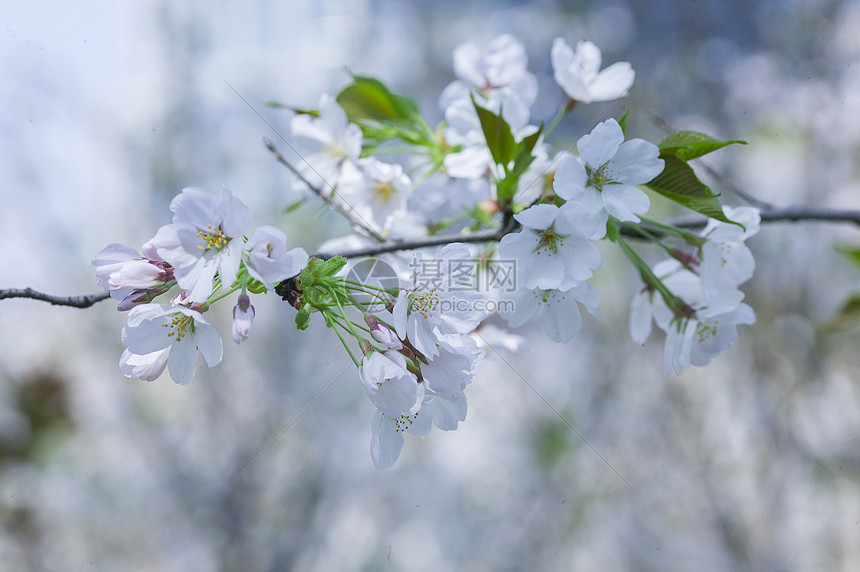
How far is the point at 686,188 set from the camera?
1.50 feet

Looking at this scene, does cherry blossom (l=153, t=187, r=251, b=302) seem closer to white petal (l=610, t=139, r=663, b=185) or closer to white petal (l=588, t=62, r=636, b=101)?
white petal (l=610, t=139, r=663, b=185)

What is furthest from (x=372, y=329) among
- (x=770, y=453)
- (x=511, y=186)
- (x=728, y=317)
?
(x=770, y=453)

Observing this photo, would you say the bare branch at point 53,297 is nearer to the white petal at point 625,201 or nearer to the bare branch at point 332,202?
the bare branch at point 332,202

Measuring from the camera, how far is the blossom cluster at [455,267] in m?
0.41

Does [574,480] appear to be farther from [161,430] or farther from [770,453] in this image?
[161,430]

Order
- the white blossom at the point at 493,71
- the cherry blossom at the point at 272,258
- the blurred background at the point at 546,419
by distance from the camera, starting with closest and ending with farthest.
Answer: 1. the cherry blossom at the point at 272,258
2. the white blossom at the point at 493,71
3. the blurred background at the point at 546,419

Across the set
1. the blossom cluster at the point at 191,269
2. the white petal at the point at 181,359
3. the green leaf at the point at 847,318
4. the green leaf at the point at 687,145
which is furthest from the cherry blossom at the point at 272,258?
the green leaf at the point at 847,318

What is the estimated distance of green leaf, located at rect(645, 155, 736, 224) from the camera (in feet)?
1.47

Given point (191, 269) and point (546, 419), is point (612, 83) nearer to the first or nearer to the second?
point (191, 269)

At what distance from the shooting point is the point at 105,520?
2250mm

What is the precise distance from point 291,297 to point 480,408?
2.52 metres

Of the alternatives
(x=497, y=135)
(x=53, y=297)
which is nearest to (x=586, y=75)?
(x=497, y=135)

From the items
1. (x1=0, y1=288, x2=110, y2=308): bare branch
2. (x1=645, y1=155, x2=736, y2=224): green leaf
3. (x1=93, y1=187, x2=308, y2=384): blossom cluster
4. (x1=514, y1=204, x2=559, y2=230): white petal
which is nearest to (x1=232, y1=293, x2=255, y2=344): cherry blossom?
(x1=93, y1=187, x2=308, y2=384): blossom cluster

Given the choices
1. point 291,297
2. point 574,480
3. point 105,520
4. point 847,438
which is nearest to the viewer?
point 291,297
